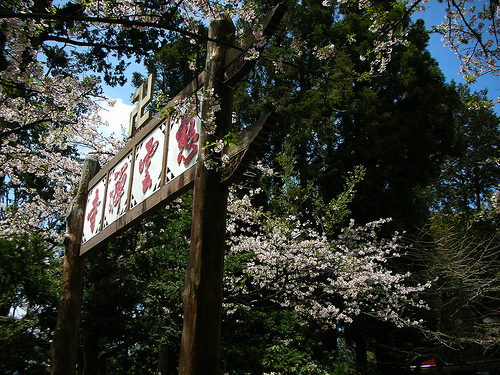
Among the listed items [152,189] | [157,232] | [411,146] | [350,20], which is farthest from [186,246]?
[350,20]

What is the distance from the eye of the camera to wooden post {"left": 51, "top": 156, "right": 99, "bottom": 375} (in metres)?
5.42

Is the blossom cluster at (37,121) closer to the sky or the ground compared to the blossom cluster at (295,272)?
closer to the sky

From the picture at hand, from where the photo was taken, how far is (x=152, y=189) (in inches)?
158

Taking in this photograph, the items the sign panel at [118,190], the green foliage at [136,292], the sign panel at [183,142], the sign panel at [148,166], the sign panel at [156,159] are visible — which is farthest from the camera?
the green foliage at [136,292]

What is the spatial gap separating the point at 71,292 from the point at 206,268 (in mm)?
3611

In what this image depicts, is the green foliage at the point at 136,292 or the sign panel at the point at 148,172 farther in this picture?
the green foliage at the point at 136,292

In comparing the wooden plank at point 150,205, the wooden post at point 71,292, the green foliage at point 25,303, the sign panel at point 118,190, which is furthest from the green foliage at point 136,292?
the sign panel at point 118,190

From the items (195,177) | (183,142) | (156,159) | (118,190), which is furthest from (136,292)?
(195,177)

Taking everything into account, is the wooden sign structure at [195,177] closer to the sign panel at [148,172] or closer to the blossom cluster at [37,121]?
the sign panel at [148,172]

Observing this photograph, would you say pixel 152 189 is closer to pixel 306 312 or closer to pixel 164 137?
pixel 164 137

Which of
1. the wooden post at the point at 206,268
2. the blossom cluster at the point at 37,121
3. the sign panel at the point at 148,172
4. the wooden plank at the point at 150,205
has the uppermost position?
the blossom cluster at the point at 37,121

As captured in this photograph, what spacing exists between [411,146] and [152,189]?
11.3 meters

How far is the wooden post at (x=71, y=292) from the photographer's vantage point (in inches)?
213

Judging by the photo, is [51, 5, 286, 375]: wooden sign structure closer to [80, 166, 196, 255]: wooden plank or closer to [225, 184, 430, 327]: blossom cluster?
[80, 166, 196, 255]: wooden plank
